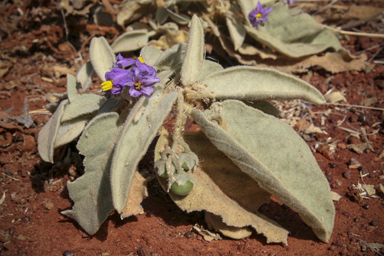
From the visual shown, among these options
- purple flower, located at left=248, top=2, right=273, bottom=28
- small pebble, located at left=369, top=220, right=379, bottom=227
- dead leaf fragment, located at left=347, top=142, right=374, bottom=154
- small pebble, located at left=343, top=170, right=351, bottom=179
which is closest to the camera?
small pebble, located at left=369, top=220, right=379, bottom=227

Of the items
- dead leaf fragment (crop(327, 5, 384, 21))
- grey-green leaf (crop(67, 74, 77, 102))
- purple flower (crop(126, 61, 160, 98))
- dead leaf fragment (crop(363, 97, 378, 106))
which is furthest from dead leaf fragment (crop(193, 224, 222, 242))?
dead leaf fragment (crop(327, 5, 384, 21))

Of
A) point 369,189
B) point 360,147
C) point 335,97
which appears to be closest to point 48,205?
point 369,189

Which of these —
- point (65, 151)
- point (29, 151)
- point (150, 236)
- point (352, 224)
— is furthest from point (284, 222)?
point (29, 151)

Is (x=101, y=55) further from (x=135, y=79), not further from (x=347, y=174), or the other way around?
(x=347, y=174)

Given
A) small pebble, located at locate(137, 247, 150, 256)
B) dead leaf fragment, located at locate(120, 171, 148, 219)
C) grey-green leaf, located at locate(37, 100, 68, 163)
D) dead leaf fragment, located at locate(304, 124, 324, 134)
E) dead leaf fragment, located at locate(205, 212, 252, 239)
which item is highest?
grey-green leaf, located at locate(37, 100, 68, 163)

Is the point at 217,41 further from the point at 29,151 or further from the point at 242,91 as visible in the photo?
the point at 29,151

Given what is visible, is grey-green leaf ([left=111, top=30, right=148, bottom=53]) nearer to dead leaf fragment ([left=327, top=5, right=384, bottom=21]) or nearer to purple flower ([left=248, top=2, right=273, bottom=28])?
purple flower ([left=248, top=2, right=273, bottom=28])

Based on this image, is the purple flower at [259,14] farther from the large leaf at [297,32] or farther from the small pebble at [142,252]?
the small pebble at [142,252]

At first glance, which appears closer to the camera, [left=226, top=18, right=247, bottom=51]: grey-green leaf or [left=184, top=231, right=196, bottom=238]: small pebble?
[left=184, top=231, right=196, bottom=238]: small pebble
